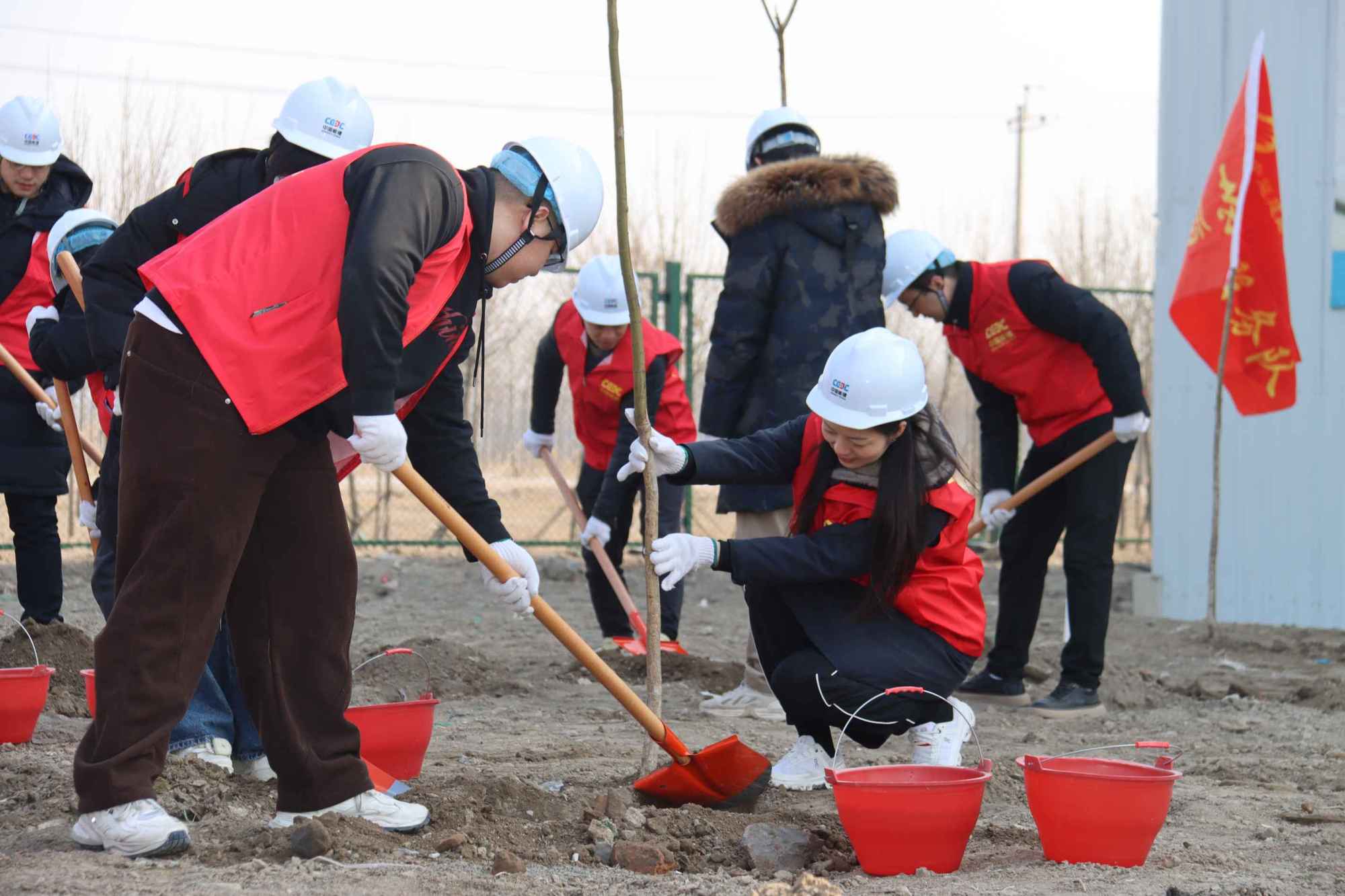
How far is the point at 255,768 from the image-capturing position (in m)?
3.79

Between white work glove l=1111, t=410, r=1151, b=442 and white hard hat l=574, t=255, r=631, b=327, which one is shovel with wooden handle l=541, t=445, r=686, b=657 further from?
white work glove l=1111, t=410, r=1151, b=442

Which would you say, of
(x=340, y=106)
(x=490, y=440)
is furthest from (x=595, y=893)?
(x=490, y=440)

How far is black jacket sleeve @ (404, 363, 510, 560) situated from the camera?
354cm

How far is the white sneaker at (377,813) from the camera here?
313 centimetres

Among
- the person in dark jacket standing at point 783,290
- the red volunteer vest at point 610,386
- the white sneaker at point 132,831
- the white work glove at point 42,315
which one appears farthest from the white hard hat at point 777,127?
the white sneaker at point 132,831

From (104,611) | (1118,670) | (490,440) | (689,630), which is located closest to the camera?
(104,611)

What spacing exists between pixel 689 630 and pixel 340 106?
4.55 meters

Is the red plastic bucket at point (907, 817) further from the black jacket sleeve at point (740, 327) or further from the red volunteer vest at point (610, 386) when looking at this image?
the red volunteer vest at point (610, 386)

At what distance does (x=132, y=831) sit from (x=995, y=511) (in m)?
3.75

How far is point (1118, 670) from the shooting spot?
6.18 meters

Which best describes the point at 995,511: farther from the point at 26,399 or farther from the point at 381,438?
the point at 26,399

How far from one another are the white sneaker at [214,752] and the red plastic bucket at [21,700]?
2.21 ft

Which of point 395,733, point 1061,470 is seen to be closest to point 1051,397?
point 1061,470

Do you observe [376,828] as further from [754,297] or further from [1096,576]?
[1096,576]
